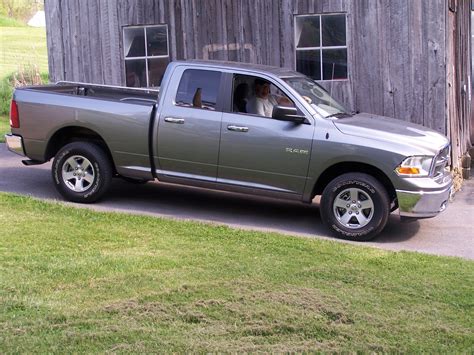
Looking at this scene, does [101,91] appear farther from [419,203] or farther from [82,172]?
[419,203]

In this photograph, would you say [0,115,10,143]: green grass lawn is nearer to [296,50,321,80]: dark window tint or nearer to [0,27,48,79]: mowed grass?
[0,27,48,79]: mowed grass

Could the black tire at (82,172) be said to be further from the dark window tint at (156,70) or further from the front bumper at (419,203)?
the front bumper at (419,203)

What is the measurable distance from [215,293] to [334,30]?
268 inches

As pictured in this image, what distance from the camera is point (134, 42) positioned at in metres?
13.1

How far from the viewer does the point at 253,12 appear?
491 inches

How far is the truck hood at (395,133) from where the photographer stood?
8.75m

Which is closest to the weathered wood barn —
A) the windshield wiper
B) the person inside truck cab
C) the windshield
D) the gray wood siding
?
the gray wood siding

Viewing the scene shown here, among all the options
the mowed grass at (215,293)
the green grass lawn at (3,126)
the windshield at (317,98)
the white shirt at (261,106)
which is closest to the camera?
the mowed grass at (215,293)

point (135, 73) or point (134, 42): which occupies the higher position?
point (134, 42)

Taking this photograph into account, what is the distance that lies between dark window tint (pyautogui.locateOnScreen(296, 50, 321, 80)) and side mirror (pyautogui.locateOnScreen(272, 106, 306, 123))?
3.65m

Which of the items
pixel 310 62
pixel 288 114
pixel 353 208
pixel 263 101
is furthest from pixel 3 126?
pixel 353 208

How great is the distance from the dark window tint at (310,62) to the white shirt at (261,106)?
10.3ft

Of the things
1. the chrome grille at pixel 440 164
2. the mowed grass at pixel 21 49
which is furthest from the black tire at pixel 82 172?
the mowed grass at pixel 21 49

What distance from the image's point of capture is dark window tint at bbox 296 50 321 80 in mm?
12484
